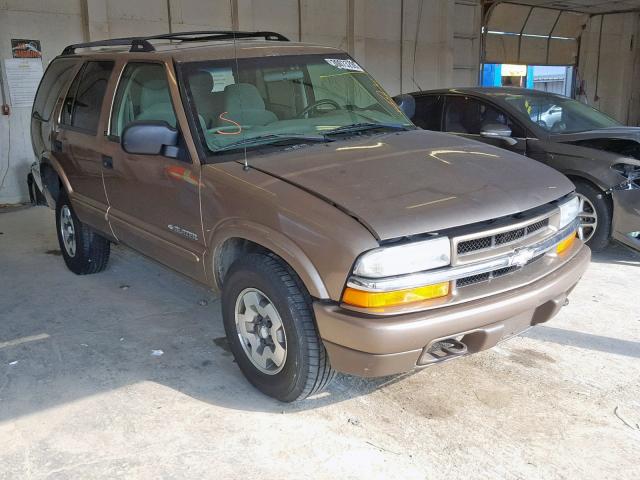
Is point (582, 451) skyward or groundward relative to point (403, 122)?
Answer: groundward

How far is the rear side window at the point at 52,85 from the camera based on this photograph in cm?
540

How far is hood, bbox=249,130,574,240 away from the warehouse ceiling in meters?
13.4

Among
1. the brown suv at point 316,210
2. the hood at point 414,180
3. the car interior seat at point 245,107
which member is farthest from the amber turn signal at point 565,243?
the car interior seat at point 245,107

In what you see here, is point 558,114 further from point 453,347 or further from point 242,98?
point 453,347

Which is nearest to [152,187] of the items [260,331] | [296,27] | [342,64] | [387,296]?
[260,331]

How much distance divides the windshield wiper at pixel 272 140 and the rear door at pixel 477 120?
9.72ft

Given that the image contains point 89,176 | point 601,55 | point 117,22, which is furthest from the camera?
point 601,55

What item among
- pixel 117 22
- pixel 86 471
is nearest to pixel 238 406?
pixel 86 471

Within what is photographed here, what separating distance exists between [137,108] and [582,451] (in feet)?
11.3

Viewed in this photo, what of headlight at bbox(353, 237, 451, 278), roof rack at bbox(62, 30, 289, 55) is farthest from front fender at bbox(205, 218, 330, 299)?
roof rack at bbox(62, 30, 289, 55)

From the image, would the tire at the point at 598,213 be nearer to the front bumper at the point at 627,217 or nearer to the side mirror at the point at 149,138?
the front bumper at the point at 627,217

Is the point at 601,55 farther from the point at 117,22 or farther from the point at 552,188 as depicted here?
the point at 552,188

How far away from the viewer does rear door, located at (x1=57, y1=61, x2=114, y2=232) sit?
462 centimetres

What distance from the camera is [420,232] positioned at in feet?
8.96
